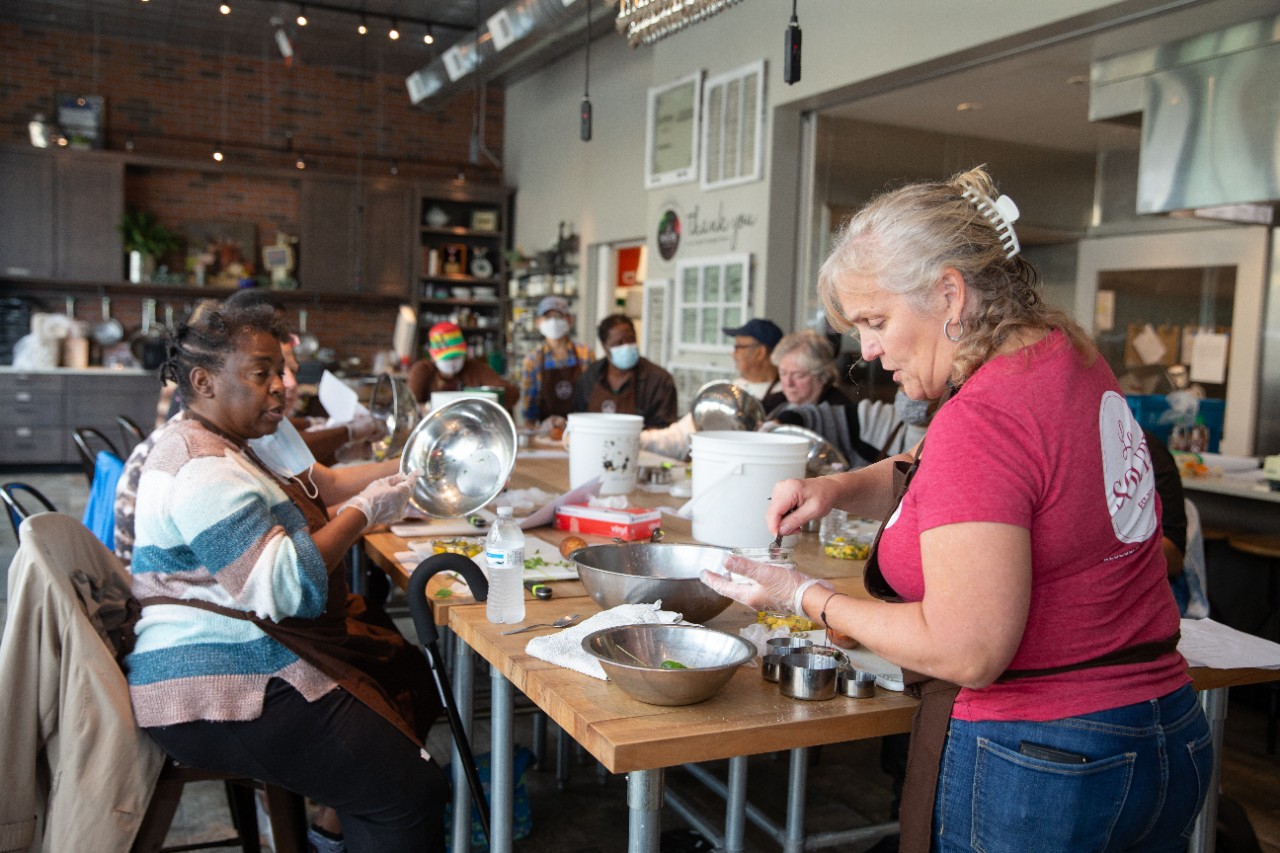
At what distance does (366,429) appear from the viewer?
3.89 metres

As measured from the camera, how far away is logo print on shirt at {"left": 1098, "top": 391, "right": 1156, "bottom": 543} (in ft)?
4.39

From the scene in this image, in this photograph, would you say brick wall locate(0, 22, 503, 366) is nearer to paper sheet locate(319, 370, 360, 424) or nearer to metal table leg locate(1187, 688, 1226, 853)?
paper sheet locate(319, 370, 360, 424)

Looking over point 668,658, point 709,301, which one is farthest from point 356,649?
point 709,301

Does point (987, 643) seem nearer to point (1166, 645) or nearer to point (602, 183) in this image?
point (1166, 645)

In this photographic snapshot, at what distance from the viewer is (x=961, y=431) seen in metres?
1.31

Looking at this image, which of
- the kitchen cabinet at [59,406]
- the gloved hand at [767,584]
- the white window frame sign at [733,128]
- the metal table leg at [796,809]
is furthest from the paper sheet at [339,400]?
the kitchen cabinet at [59,406]

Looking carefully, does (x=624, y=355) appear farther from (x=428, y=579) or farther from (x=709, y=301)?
(x=428, y=579)

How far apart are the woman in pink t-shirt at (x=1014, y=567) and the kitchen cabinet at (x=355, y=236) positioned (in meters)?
10.7

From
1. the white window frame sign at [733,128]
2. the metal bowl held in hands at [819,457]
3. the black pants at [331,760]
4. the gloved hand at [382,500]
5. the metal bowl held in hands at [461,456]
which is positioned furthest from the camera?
the white window frame sign at [733,128]

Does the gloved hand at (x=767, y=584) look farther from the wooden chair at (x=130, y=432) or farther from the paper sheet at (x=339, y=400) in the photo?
the wooden chair at (x=130, y=432)

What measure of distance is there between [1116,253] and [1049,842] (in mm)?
6981

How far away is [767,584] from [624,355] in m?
4.48

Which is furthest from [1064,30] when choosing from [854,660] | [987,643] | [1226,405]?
[987,643]

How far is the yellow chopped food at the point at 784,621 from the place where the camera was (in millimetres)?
1981
